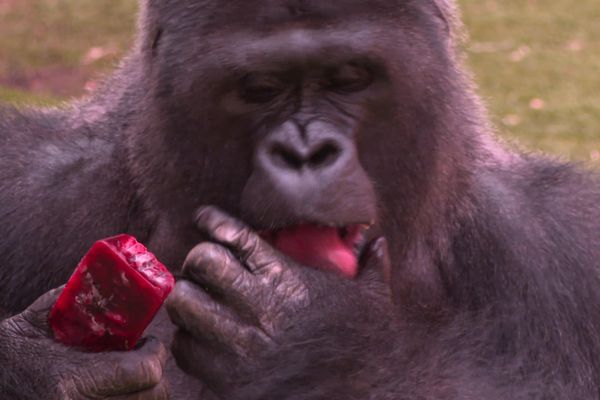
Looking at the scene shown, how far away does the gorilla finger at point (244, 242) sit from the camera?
122 inches

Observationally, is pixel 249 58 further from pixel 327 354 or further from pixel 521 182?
pixel 521 182

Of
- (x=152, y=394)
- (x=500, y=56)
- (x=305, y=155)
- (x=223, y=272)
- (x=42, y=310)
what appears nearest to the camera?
(x=305, y=155)

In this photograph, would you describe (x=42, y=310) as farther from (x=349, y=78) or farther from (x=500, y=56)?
(x=500, y=56)

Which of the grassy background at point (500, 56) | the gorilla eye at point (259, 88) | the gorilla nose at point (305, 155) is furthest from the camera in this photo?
the grassy background at point (500, 56)

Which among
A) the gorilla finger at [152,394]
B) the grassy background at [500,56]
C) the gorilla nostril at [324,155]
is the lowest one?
the grassy background at [500,56]

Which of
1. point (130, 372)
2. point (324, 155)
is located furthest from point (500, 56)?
point (130, 372)

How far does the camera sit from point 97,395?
10.5 feet

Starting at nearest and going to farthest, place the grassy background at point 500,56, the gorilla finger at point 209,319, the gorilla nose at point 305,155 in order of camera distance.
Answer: the gorilla nose at point 305,155
the gorilla finger at point 209,319
the grassy background at point 500,56

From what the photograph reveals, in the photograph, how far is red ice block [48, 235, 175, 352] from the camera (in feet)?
9.91

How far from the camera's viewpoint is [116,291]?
9.94 feet

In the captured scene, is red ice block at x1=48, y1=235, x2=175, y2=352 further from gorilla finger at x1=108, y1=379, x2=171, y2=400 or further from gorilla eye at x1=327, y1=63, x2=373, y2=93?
gorilla eye at x1=327, y1=63, x2=373, y2=93

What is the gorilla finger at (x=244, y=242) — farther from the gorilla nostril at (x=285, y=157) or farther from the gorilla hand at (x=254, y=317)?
the gorilla nostril at (x=285, y=157)

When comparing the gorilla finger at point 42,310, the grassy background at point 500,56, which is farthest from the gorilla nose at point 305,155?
the grassy background at point 500,56

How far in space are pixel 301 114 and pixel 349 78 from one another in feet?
0.59
